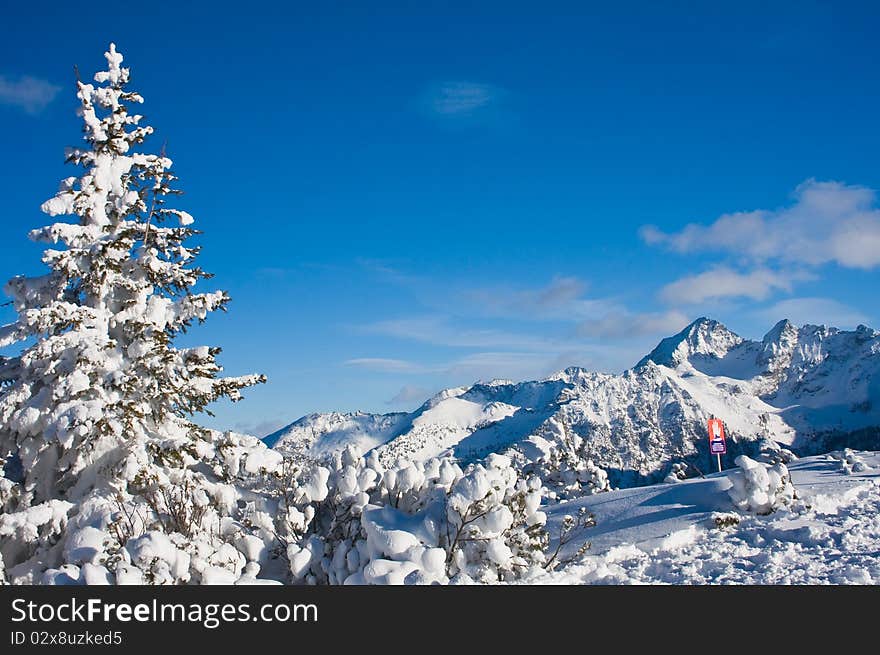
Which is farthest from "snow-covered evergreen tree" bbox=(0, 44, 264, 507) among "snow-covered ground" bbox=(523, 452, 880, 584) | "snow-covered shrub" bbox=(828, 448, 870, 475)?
"snow-covered shrub" bbox=(828, 448, 870, 475)

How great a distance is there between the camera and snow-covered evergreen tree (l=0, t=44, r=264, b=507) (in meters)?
10.8

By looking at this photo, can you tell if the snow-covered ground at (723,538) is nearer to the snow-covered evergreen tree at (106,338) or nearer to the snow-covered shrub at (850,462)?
the snow-covered shrub at (850,462)

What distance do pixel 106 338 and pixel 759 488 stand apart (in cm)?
1278

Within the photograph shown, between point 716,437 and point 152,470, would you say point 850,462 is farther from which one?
point 152,470

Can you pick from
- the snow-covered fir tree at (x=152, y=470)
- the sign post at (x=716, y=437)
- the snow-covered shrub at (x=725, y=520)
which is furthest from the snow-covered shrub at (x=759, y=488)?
the sign post at (x=716, y=437)

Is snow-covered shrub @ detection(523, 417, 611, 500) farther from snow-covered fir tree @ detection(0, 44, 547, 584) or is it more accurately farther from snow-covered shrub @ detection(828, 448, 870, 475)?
snow-covered fir tree @ detection(0, 44, 547, 584)

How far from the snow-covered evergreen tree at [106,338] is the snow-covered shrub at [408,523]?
2.60m

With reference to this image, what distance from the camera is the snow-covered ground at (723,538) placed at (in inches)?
368

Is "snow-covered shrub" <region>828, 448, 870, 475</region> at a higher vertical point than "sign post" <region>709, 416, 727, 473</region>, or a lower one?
lower

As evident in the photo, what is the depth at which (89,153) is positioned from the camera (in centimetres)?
1274

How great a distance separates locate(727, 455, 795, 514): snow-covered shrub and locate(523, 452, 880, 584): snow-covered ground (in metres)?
0.23

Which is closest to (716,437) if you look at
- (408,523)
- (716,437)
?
(716,437)
